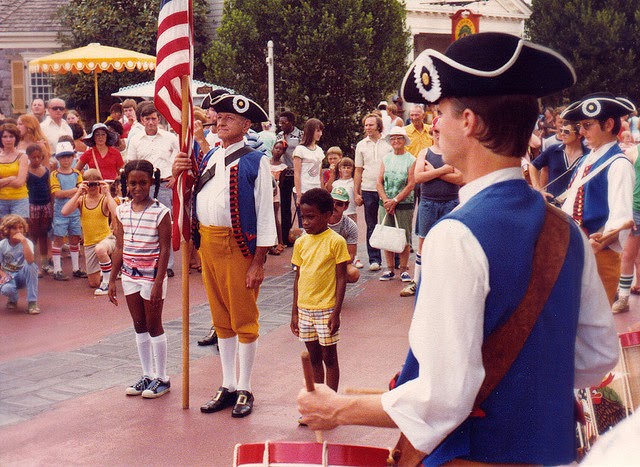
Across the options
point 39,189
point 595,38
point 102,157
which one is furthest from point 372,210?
point 595,38

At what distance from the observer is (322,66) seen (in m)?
23.5

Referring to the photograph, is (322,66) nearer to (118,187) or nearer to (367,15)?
(367,15)

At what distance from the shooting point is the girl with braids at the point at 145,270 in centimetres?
668

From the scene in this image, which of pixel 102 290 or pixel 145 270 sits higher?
pixel 145 270

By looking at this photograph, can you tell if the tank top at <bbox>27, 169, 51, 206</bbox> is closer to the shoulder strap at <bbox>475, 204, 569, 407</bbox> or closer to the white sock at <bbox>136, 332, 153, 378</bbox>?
the white sock at <bbox>136, 332, 153, 378</bbox>

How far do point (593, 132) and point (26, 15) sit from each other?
84.9 ft

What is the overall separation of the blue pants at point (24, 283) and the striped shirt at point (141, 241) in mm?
3288

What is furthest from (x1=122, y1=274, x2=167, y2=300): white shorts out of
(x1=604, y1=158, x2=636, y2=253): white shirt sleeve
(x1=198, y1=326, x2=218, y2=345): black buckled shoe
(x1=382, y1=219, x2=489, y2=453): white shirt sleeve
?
(x1=382, y1=219, x2=489, y2=453): white shirt sleeve

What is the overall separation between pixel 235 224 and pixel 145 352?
4.48ft

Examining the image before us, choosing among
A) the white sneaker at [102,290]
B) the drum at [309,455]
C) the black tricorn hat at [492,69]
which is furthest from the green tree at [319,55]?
the black tricorn hat at [492,69]

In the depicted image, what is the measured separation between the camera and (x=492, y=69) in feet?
7.36

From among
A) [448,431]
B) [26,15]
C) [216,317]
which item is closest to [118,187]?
[216,317]

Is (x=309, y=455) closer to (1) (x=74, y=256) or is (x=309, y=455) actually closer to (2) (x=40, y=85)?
(1) (x=74, y=256)

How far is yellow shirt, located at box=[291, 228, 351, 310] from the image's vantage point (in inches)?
236
